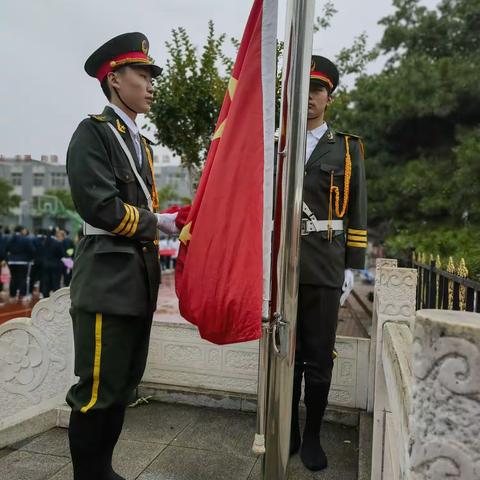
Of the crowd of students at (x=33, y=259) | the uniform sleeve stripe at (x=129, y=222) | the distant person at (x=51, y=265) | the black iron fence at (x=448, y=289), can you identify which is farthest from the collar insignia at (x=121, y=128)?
the distant person at (x=51, y=265)

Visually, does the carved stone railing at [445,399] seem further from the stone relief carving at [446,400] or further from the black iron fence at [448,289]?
the black iron fence at [448,289]

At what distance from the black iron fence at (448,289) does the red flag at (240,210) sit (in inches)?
34.7

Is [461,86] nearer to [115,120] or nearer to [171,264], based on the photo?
[115,120]

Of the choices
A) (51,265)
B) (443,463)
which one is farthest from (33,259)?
(443,463)

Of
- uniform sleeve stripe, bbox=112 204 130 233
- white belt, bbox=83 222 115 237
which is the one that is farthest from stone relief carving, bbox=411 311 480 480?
white belt, bbox=83 222 115 237

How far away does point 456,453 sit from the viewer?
73 cm

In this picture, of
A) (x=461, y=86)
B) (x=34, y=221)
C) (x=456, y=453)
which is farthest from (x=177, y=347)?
(x=34, y=221)

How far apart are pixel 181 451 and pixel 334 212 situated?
1589mm

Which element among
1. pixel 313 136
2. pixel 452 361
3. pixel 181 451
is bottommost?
pixel 181 451

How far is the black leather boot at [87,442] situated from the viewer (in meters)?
2.03

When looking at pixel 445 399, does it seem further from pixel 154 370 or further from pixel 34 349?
pixel 154 370

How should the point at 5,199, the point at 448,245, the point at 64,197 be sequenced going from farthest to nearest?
the point at 64,197, the point at 5,199, the point at 448,245

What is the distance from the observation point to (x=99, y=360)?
1.98m

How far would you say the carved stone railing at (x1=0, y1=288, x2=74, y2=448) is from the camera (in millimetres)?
2959
